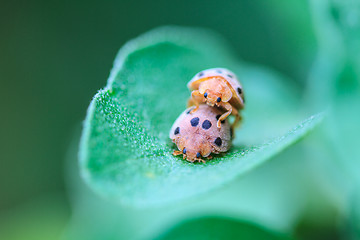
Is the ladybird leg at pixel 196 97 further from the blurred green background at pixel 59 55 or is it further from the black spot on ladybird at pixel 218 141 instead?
the blurred green background at pixel 59 55

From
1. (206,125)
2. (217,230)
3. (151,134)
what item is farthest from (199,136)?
(217,230)

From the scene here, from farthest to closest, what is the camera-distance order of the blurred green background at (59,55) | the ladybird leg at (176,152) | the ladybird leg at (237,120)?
the blurred green background at (59,55), the ladybird leg at (237,120), the ladybird leg at (176,152)

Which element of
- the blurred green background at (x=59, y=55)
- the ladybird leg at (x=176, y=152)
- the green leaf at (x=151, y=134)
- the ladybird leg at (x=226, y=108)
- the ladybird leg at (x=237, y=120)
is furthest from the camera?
the blurred green background at (x=59, y=55)

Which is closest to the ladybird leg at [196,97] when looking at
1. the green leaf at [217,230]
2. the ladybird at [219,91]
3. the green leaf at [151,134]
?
the ladybird at [219,91]

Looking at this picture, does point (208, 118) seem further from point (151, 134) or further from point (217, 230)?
point (217, 230)

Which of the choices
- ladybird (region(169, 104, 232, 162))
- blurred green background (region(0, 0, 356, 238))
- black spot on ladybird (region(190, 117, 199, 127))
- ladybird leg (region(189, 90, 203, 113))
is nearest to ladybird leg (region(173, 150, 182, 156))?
ladybird (region(169, 104, 232, 162))

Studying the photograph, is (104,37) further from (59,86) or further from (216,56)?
(216,56)

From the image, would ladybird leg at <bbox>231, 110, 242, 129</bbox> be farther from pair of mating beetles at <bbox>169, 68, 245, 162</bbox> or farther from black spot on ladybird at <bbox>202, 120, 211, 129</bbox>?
black spot on ladybird at <bbox>202, 120, 211, 129</bbox>

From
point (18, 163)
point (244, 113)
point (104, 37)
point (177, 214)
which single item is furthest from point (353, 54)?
point (18, 163)
